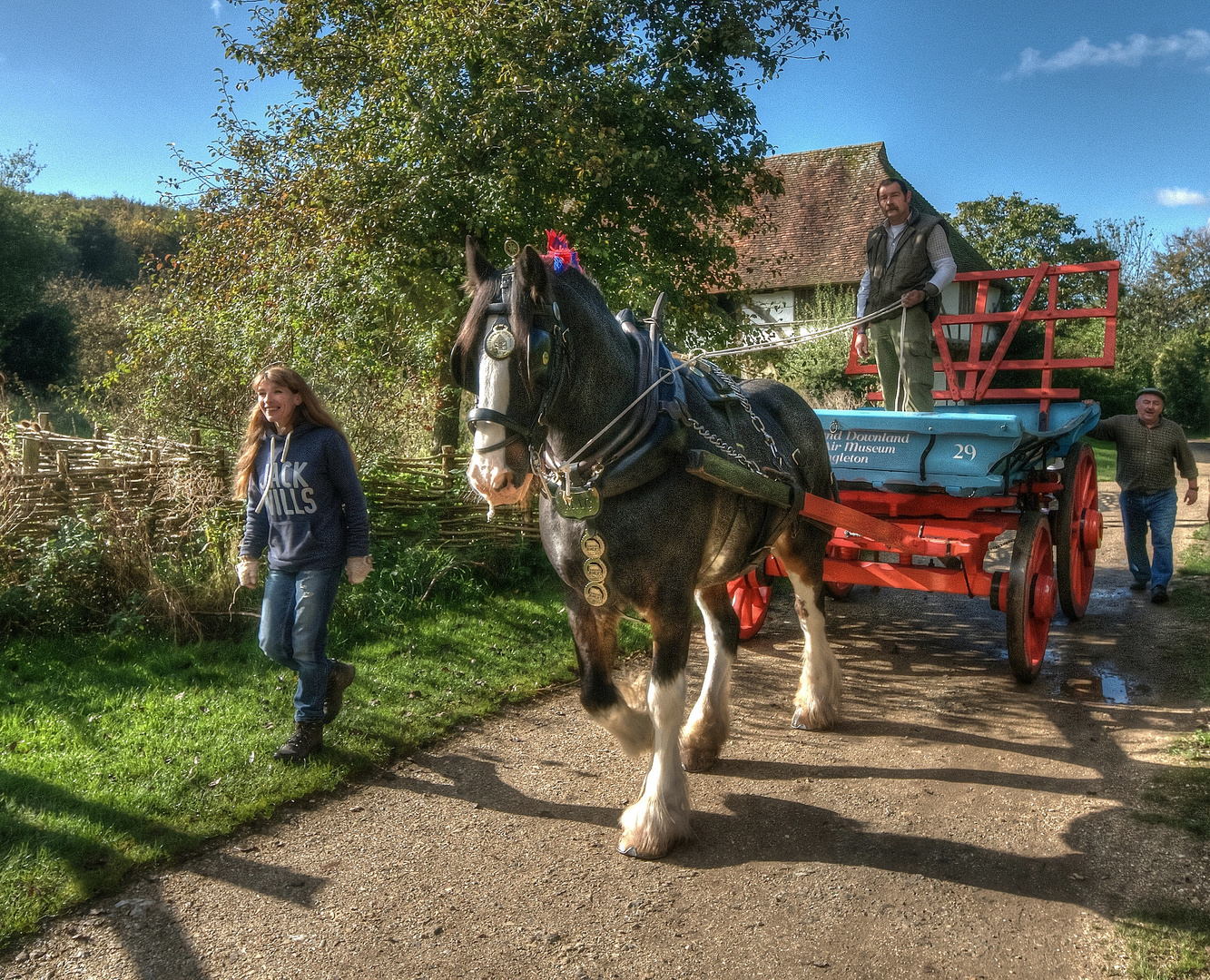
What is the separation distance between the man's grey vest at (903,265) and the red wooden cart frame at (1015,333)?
1.02ft

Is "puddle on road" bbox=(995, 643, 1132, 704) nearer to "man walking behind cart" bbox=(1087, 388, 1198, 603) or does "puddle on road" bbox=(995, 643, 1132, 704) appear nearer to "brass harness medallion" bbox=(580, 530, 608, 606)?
"man walking behind cart" bbox=(1087, 388, 1198, 603)

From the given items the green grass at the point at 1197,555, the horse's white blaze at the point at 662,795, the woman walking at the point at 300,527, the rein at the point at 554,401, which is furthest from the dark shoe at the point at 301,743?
the green grass at the point at 1197,555

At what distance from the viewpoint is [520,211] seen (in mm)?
7363

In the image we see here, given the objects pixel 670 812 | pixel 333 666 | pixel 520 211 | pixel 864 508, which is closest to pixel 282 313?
pixel 520 211

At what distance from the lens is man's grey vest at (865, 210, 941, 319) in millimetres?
5332

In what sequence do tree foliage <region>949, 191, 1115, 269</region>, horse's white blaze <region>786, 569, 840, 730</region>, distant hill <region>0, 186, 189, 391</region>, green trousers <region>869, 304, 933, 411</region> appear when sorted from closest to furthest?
1. horse's white blaze <region>786, 569, 840, 730</region>
2. green trousers <region>869, 304, 933, 411</region>
3. distant hill <region>0, 186, 189, 391</region>
4. tree foliage <region>949, 191, 1115, 269</region>

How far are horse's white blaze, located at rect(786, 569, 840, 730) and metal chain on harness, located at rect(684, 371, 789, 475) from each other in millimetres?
943

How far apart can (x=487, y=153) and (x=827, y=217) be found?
17381 mm

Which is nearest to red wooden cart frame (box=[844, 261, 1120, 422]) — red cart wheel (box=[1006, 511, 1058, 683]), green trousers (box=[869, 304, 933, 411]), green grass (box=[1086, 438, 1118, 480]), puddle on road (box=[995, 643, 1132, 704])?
green trousers (box=[869, 304, 933, 411])

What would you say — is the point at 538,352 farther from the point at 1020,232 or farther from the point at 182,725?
the point at 1020,232

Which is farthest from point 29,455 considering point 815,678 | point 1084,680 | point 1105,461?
point 1105,461

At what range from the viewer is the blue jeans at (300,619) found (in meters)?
3.93

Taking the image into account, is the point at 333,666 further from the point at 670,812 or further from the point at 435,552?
the point at 435,552

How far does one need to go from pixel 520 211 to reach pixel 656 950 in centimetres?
600
